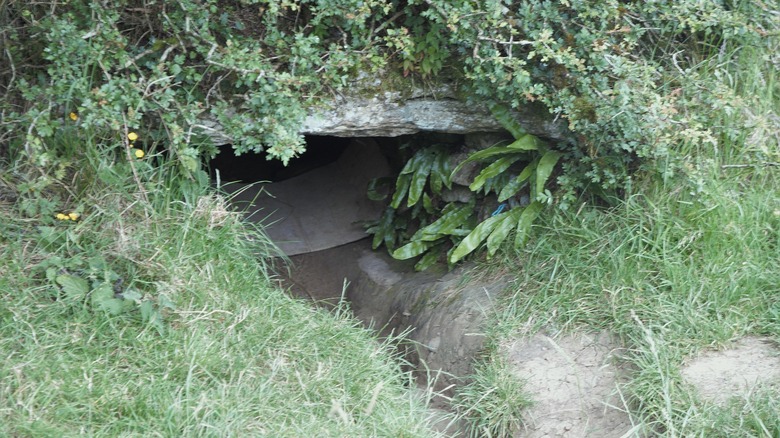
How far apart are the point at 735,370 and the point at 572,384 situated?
0.82m

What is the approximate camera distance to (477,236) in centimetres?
524

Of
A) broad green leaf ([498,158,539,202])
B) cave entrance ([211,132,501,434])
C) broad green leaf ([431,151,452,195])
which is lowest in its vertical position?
cave entrance ([211,132,501,434])

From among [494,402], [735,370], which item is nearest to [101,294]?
[494,402]

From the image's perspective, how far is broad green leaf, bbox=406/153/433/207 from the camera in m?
5.93

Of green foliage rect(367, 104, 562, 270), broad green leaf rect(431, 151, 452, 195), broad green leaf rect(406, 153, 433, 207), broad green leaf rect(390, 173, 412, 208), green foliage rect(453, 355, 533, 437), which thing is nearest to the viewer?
green foliage rect(453, 355, 533, 437)

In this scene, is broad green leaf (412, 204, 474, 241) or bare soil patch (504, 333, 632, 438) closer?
bare soil patch (504, 333, 632, 438)

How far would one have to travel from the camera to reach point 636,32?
15.1 feet

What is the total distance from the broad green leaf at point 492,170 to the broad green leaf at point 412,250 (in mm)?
837

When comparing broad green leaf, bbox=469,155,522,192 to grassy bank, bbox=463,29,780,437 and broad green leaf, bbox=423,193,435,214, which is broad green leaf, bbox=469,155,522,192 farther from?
broad green leaf, bbox=423,193,435,214

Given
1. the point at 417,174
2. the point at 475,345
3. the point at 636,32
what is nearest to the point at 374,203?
the point at 417,174

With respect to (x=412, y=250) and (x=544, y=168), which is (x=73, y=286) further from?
(x=544, y=168)

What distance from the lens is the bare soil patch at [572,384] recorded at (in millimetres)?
4055

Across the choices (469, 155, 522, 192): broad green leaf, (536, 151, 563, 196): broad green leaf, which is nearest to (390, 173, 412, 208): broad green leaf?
(469, 155, 522, 192): broad green leaf

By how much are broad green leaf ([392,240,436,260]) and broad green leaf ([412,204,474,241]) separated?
11 cm
